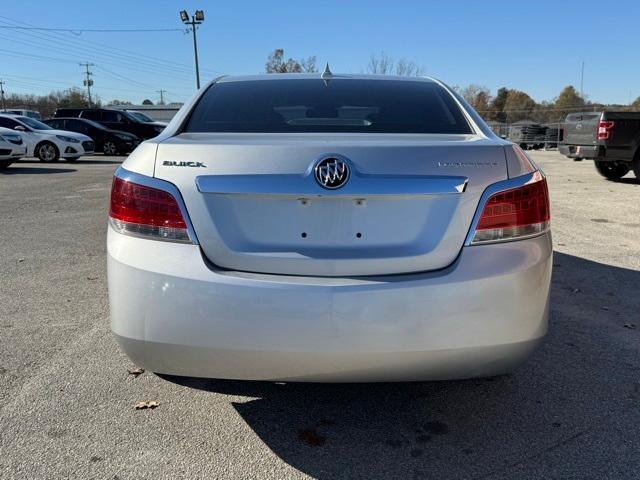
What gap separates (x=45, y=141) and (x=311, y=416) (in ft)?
58.6

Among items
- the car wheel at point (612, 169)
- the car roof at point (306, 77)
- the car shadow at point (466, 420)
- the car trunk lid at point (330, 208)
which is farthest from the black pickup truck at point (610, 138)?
the car trunk lid at point (330, 208)

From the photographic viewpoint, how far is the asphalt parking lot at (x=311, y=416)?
239 cm

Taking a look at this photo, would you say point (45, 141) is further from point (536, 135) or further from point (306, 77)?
point (536, 135)

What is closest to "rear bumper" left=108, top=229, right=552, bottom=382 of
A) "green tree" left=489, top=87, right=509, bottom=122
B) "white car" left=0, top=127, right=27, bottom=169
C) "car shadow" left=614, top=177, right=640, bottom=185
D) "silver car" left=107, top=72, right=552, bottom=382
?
"silver car" left=107, top=72, right=552, bottom=382

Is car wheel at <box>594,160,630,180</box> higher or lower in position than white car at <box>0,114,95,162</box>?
lower

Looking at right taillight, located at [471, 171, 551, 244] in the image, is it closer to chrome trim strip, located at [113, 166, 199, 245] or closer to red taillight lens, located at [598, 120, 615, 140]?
chrome trim strip, located at [113, 166, 199, 245]

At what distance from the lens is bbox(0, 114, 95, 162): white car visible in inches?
688

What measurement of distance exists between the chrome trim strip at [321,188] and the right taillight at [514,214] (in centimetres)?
19

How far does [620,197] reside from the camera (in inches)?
407

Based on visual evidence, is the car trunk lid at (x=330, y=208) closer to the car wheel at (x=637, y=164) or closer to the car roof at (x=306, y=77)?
the car roof at (x=306, y=77)

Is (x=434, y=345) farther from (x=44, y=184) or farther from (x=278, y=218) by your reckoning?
(x=44, y=184)

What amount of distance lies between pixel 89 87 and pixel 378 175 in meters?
102

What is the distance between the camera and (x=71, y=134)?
18.5 meters

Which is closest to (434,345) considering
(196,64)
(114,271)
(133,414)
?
(114,271)
